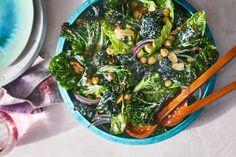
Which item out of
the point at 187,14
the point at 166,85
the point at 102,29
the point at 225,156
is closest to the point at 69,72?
the point at 102,29

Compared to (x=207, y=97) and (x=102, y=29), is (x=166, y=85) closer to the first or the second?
(x=207, y=97)

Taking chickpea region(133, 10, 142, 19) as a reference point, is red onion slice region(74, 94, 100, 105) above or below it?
below

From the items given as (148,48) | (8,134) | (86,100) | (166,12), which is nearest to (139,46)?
(148,48)

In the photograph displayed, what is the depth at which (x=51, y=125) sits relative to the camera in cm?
150

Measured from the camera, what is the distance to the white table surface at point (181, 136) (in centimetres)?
149

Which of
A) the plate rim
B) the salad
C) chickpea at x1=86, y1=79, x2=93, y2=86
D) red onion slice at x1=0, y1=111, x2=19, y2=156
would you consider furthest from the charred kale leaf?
red onion slice at x1=0, y1=111, x2=19, y2=156

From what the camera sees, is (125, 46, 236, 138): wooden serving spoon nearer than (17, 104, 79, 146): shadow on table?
Yes

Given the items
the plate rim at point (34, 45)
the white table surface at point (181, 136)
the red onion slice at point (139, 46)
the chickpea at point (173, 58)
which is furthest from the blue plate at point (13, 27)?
the chickpea at point (173, 58)

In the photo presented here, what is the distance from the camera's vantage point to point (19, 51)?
4.59 feet

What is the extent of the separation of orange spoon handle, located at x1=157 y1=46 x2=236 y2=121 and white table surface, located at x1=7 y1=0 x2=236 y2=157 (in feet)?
0.59

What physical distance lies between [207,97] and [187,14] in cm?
27

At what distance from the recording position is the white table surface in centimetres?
149

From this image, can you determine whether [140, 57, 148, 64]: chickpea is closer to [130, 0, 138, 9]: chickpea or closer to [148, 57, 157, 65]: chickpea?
[148, 57, 157, 65]: chickpea

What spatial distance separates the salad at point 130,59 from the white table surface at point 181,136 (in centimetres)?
14
